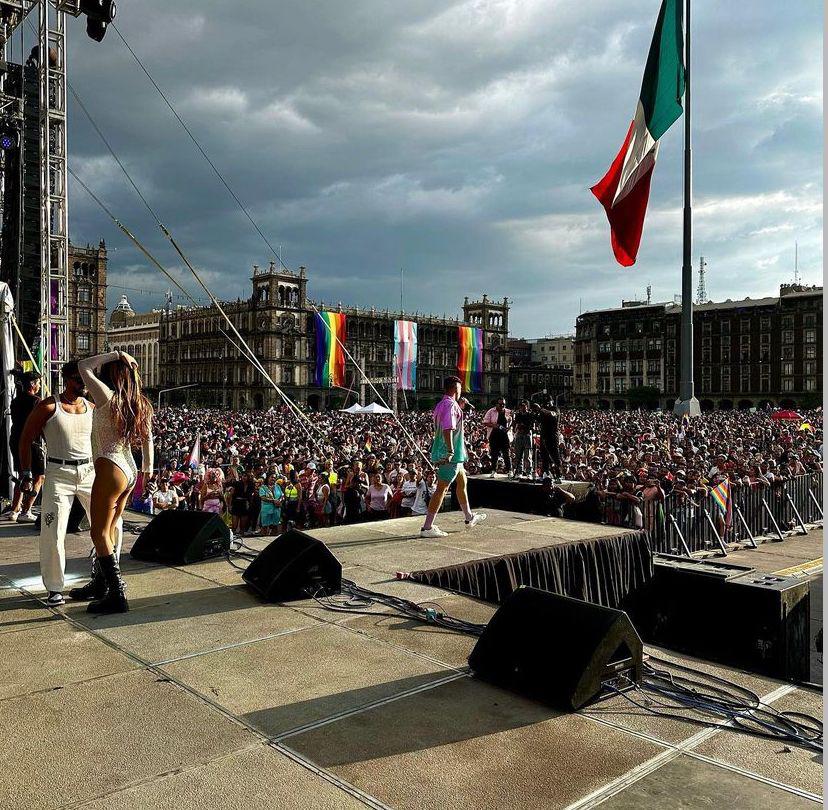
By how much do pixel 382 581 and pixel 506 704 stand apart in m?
2.14

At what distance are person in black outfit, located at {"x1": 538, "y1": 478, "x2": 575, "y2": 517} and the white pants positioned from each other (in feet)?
20.9

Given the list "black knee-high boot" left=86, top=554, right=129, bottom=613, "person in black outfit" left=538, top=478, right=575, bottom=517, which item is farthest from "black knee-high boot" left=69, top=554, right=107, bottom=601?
"person in black outfit" left=538, top=478, right=575, bottom=517

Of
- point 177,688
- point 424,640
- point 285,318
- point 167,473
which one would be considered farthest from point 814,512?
point 285,318

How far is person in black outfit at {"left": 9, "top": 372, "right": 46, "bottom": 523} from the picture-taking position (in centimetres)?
730

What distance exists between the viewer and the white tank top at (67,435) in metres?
4.56

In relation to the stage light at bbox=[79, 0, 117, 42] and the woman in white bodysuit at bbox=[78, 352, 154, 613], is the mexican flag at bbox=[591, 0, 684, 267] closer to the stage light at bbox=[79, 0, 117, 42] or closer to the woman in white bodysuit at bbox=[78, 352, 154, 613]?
the woman in white bodysuit at bbox=[78, 352, 154, 613]

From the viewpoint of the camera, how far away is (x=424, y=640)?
3865 millimetres

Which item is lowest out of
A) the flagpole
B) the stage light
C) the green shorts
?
the green shorts

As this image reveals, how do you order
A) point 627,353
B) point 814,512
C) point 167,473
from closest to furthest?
point 167,473 → point 814,512 → point 627,353

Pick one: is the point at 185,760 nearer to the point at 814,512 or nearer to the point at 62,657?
the point at 62,657

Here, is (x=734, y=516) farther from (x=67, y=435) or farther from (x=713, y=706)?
(x=67, y=435)

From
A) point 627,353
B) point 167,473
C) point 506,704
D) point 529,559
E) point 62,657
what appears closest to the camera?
point 506,704

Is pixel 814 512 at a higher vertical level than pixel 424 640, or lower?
lower

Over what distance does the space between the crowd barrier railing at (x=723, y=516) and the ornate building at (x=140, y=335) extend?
98403 mm
